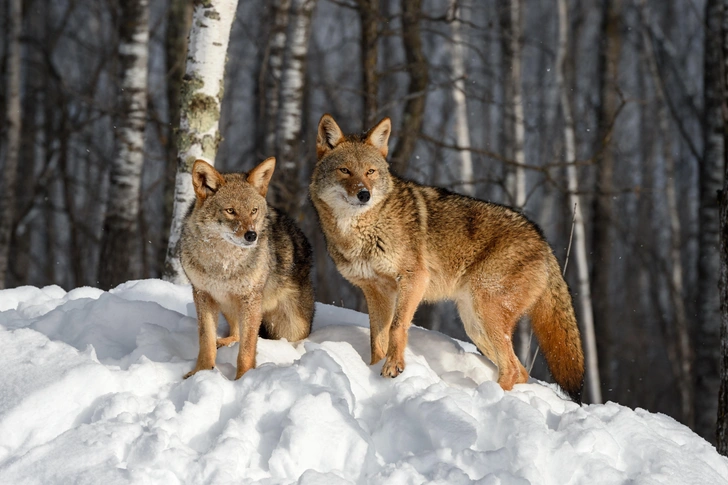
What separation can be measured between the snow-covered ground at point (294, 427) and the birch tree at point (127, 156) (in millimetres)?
5070

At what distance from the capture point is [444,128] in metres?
24.1

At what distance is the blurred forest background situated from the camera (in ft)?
32.8

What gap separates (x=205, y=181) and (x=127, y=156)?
17.9 feet

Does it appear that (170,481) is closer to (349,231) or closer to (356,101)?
(349,231)

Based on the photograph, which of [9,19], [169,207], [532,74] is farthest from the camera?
[532,74]

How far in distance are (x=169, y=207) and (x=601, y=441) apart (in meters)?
9.41

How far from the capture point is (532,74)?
31.6m

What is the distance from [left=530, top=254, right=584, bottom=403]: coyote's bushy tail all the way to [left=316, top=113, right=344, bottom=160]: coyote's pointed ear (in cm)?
186

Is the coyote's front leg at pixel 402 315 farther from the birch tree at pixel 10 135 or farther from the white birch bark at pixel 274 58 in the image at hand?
the birch tree at pixel 10 135

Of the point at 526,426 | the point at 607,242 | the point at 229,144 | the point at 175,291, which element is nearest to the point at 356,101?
the point at 229,144

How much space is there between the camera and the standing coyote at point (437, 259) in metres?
4.86

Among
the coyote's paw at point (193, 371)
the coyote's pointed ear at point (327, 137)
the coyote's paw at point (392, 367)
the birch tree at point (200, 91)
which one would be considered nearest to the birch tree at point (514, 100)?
the birch tree at point (200, 91)

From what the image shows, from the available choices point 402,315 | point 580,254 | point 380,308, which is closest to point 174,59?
point 580,254

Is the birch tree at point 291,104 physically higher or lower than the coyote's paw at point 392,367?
higher
